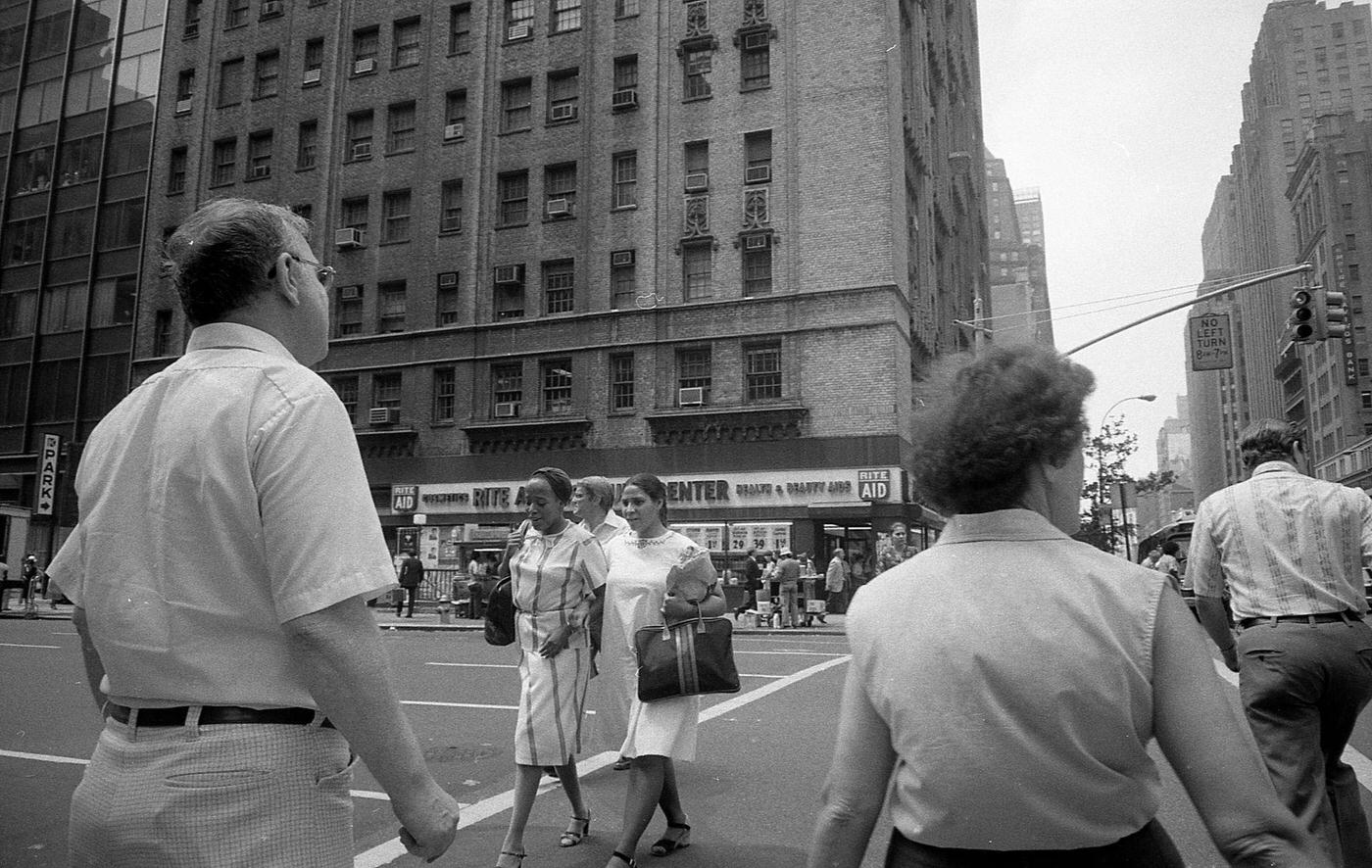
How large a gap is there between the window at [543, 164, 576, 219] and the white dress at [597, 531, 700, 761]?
27.6 m

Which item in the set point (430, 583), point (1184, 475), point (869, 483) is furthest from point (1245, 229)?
point (1184, 475)

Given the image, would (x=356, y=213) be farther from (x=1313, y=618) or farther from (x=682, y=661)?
(x=1313, y=618)

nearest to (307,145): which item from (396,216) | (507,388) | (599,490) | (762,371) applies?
(396,216)

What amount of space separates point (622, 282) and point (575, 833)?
88.2ft

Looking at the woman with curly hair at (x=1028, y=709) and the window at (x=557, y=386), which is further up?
the window at (x=557, y=386)

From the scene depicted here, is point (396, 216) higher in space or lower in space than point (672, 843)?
higher

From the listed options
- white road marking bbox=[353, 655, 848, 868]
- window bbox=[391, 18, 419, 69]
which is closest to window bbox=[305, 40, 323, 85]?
window bbox=[391, 18, 419, 69]

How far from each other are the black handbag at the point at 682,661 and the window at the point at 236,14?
4098 centimetres

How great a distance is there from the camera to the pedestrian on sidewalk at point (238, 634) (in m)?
1.66

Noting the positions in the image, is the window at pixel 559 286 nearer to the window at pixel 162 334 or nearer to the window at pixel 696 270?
the window at pixel 696 270

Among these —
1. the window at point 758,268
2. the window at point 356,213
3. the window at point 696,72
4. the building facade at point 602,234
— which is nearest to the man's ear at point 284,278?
the building facade at point 602,234

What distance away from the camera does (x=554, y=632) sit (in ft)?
16.8

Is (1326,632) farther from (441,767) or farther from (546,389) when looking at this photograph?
(546,389)

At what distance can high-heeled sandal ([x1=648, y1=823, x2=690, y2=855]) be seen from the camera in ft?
16.3
